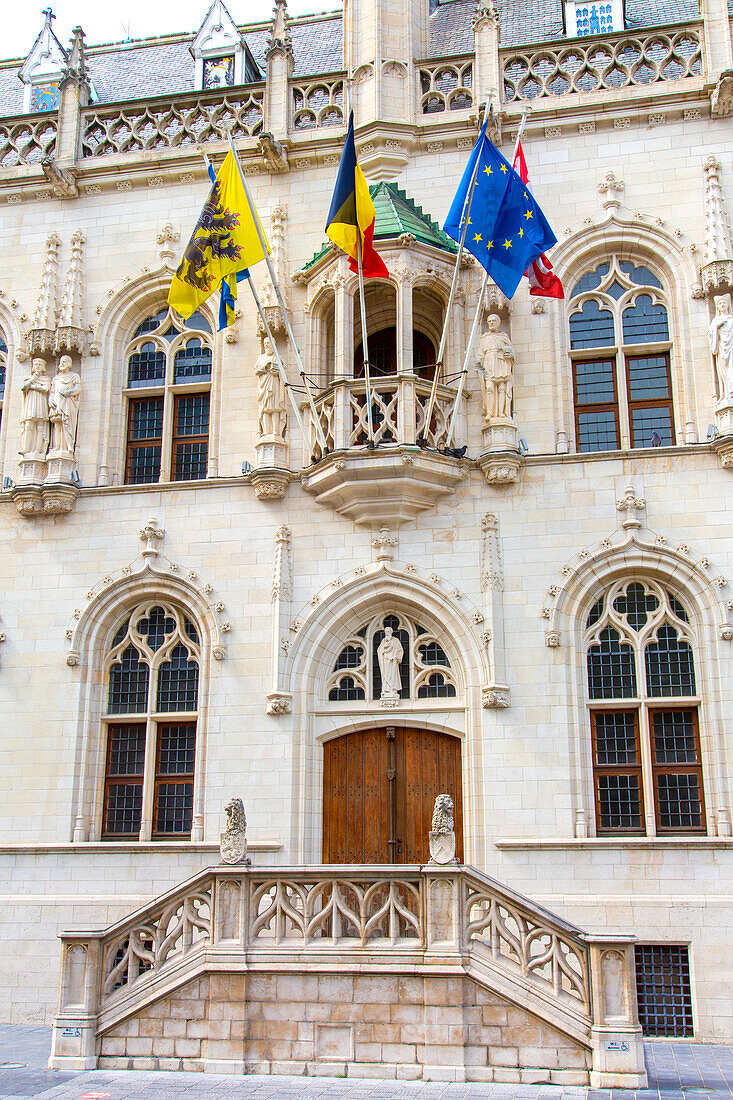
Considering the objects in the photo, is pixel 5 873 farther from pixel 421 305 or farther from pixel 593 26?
pixel 593 26

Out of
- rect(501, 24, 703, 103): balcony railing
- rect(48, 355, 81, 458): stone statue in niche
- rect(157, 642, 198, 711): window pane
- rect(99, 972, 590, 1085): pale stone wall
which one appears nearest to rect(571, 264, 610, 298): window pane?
rect(501, 24, 703, 103): balcony railing

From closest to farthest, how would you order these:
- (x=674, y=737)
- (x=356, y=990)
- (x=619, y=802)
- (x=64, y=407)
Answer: (x=356, y=990) < (x=619, y=802) < (x=674, y=737) < (x=64, y=407)

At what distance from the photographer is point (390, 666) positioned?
54.6 feet

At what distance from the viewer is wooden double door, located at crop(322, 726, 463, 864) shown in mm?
15969

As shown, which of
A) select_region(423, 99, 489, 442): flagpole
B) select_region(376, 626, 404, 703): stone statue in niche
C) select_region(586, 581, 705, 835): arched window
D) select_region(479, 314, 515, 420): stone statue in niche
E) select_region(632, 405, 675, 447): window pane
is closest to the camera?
select_region(586, 581, 705, 835): arched window

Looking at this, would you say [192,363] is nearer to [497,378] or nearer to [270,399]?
[270,399]

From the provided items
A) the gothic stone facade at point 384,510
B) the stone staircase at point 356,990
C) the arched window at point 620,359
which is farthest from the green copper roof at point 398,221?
the stone staircase at point 356,990

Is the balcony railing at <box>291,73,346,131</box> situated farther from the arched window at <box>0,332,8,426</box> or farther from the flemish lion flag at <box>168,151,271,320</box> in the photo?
the arched window at <box>0,332,8,426</box>

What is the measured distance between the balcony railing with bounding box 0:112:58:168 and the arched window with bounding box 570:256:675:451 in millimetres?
10132

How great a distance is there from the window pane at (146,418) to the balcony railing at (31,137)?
5.11m

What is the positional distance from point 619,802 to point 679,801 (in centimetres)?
81

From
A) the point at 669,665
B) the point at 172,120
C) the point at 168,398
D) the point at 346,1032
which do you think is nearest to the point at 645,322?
the point at 669,665

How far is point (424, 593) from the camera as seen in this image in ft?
54.4

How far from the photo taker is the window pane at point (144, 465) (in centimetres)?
1877
